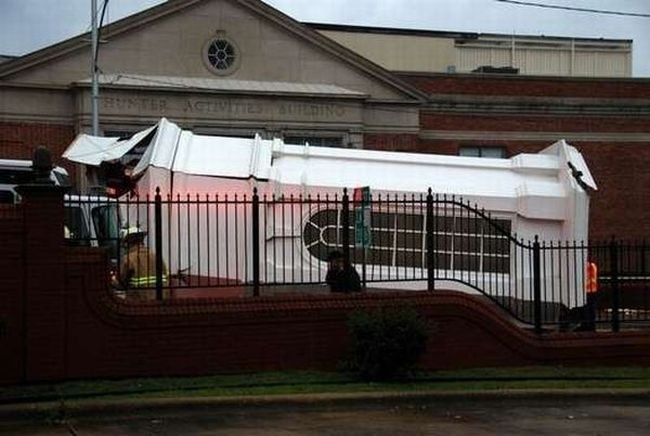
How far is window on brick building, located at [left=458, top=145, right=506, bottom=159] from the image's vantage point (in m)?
34.6

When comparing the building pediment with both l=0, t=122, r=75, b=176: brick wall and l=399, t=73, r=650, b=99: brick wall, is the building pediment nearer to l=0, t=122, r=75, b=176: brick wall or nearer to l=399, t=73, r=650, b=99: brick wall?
l=0, t=122, r=75, b=176: brick wall

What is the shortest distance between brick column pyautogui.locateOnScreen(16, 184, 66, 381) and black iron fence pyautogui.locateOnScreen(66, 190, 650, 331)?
3.18 feet

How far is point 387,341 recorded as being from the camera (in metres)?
12.6

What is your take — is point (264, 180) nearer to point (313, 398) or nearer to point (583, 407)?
point (313, 398)

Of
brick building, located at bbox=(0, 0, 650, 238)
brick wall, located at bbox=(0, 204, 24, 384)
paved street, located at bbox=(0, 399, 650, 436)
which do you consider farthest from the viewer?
brick building, located at bbox=(0, 0, 650, 238)

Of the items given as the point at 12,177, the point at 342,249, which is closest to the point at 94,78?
the point at 12,177

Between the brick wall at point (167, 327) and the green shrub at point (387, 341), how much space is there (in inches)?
21.7

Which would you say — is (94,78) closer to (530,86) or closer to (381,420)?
(530,86)

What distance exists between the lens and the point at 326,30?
147 ft

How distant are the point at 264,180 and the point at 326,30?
99.7ft

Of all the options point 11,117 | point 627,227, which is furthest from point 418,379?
point 627,227

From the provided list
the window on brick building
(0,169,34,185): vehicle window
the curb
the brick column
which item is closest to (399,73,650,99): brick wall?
the window on brick building

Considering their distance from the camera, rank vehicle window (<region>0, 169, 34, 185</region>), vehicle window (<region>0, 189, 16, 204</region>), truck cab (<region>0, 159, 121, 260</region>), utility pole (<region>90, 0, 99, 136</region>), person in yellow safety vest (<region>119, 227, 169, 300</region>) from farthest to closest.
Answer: utility pole (<region>90, 0, 99, 136</region>) → vehicle window (<region>0, 169, 34, 185</region>) → vehicle window (<region>0, 189, 16, 204</region>) → truck cab (<region>0, 159, 121, 260</region>) → person in yellow safety vest (<region>119, 227, 169, 300</region>)

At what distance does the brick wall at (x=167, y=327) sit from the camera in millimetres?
11836
